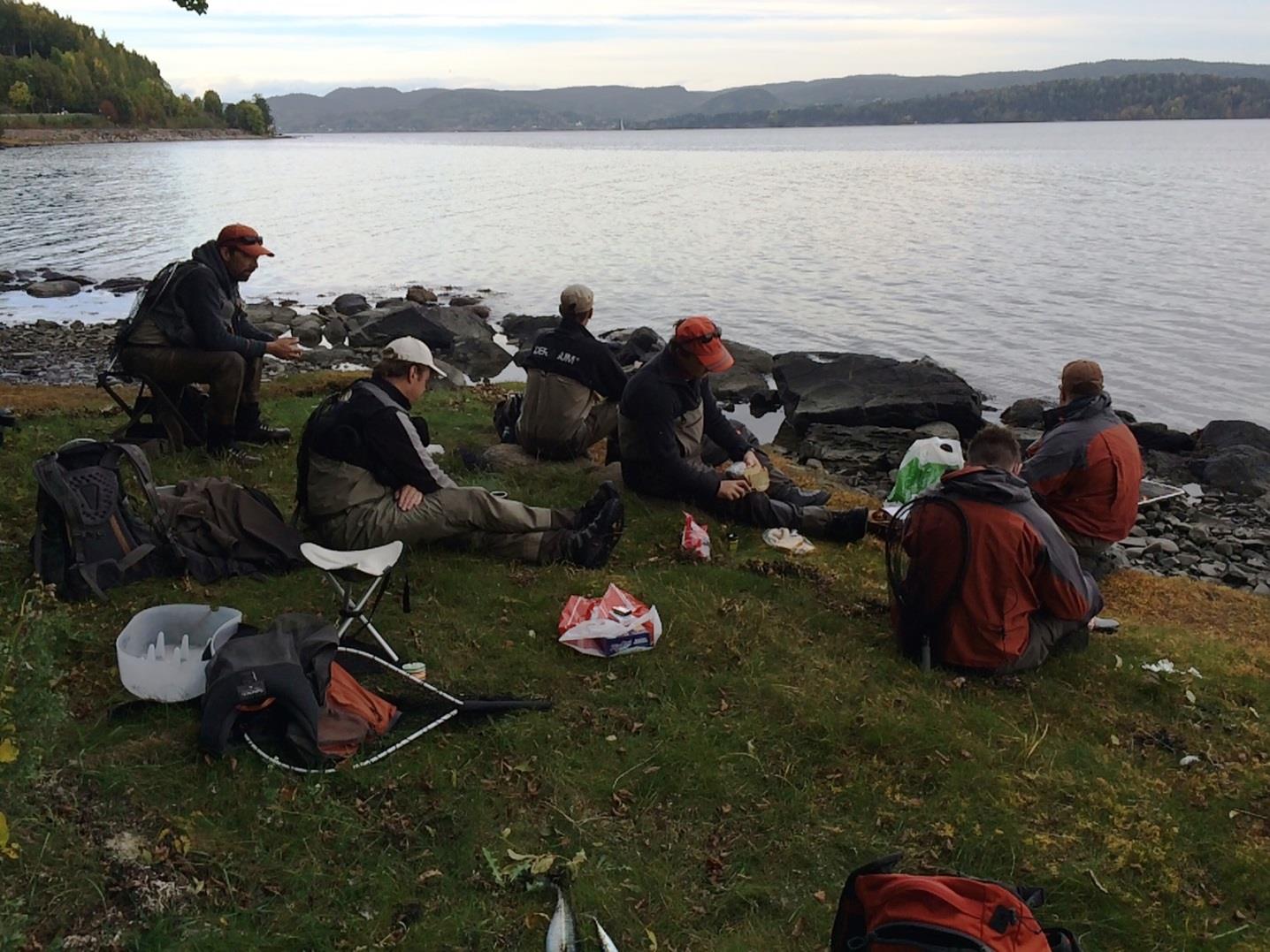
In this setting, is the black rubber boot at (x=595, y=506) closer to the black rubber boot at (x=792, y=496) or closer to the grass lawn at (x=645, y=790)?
the grass lawn at (x=645, y=790)

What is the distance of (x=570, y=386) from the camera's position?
9.62 meters

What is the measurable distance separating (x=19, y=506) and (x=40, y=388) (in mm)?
8559

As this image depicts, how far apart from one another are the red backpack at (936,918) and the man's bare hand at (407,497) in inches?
171

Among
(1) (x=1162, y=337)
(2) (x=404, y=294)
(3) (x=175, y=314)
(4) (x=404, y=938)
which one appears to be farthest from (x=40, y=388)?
(1) (x=1162, y=337)

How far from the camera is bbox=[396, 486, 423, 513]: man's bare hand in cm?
689

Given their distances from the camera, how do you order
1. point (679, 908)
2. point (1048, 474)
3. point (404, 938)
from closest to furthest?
point (404, 938), point (679, 908), point (1048, 474)

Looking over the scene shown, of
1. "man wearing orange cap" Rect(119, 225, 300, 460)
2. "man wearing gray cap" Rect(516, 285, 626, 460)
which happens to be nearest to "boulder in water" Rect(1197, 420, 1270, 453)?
"man wearing gray cap" Rect(516, 285, 626, 460)

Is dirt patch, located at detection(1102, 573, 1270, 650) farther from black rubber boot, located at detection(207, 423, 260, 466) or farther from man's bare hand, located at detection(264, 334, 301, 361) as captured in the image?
black rubber boot, located at detection(207, 423, 260, 466)

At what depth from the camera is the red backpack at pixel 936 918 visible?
3.09m

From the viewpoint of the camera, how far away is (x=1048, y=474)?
786cm

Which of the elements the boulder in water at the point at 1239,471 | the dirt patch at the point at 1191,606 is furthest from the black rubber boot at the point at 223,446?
the boulder in water at the point at 1239,471

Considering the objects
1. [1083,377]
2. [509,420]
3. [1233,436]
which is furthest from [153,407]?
[1233,436]

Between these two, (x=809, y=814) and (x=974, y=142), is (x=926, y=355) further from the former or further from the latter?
(x=974, y=142)

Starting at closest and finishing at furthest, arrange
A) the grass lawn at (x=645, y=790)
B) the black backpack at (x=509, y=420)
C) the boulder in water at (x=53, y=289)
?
the grass lawn at (x=645, y=790) < the black backpack at (x=509, y=420) < the boulder in water at (x=53, y=289)
